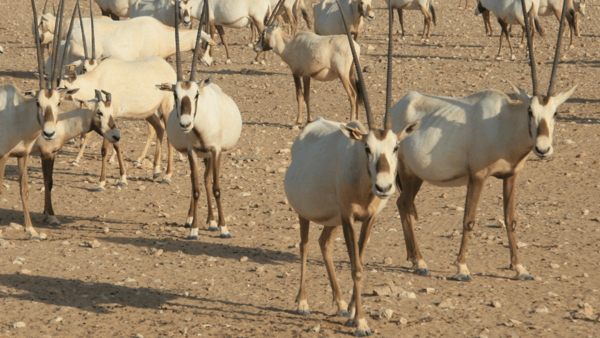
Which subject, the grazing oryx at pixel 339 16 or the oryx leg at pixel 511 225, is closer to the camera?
the oryx leg at pixel 511 225

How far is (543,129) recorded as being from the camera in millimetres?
6535

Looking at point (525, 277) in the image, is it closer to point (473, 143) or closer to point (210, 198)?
point (473, 143)

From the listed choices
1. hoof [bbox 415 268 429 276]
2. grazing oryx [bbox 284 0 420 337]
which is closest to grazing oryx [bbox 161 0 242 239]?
grazing oryx [bbox 284 0 420 337]

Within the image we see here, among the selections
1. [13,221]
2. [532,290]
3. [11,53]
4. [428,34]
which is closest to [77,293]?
[13,221]

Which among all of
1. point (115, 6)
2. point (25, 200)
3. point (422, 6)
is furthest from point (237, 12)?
point (25, 200)

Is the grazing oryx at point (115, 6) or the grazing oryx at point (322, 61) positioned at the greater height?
the grazing oryx at point (115, 6)

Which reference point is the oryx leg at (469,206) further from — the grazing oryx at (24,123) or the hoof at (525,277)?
the grazing oryx at (24,123)

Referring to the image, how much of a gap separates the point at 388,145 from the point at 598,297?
272cm

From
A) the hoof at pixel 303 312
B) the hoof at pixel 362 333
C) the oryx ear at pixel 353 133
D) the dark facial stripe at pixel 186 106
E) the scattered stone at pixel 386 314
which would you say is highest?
the oryx ear at pixel 353 133

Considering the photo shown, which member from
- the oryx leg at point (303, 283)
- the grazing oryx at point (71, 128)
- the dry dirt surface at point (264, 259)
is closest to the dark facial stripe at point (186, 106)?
the dry dirt surface at point (264, 259)

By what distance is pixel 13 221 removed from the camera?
9.15 meters

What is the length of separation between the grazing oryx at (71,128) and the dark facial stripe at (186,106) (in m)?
2.10

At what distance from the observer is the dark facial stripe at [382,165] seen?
16.5ft

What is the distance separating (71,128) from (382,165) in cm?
595
